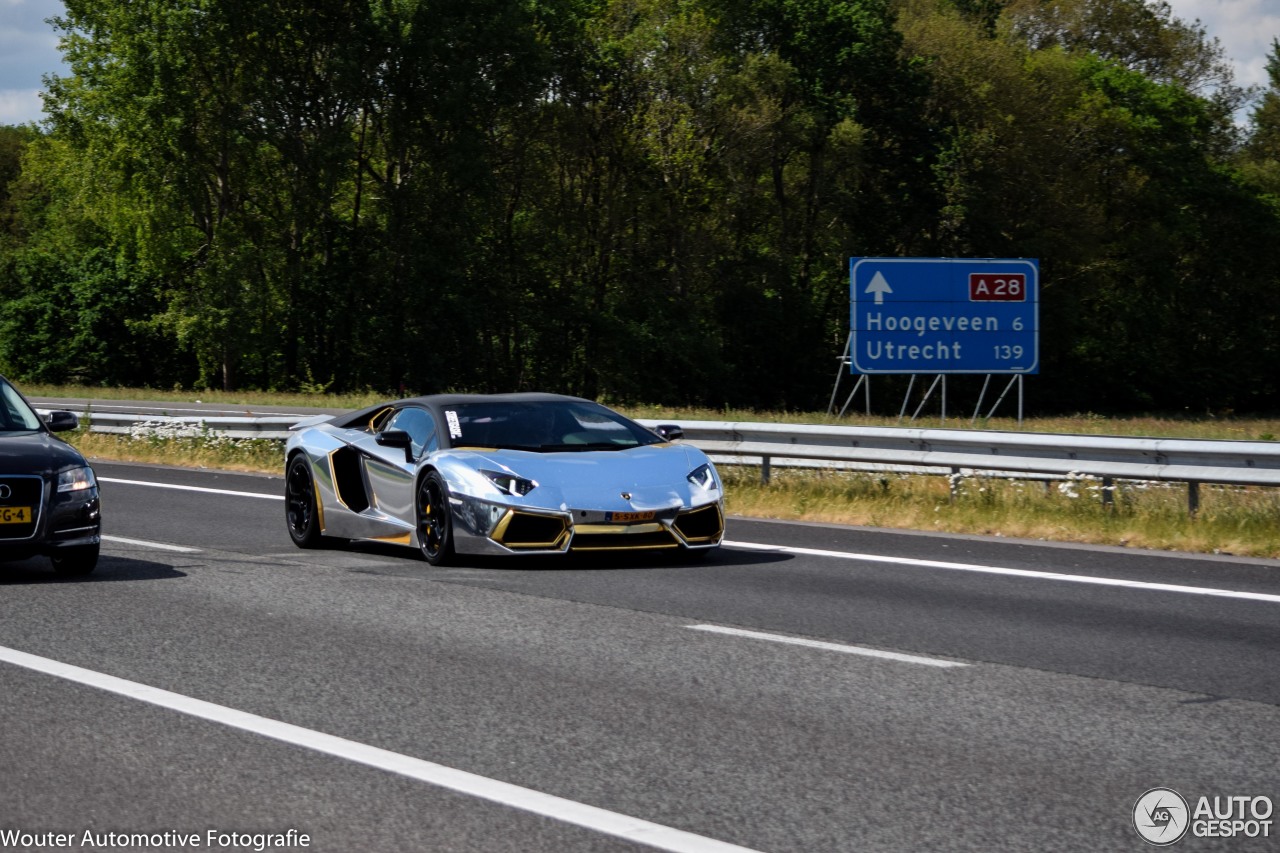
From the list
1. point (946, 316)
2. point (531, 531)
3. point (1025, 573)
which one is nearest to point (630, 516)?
point (531, 531)

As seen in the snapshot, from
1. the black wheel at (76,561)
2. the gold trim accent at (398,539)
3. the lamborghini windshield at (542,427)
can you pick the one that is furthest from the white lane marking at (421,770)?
the lamborghini windshield at (542,427)

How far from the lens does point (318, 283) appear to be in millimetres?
55750

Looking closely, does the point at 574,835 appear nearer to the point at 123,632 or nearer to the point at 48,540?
the point at 123,632

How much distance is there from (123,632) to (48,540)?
235 centimetres

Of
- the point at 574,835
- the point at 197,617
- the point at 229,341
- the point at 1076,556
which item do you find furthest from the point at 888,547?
the point at 229,341

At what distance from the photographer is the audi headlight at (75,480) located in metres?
11.0

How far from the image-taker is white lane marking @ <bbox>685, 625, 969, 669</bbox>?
7.93 meters

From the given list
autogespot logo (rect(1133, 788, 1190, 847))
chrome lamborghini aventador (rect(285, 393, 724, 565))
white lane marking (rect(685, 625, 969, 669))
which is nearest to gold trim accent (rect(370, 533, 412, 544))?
chrome lamborghini aventador (rect(285, 393, 724, 565))

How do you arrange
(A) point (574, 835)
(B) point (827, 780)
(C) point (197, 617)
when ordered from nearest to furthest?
(A) point (574, 835)
(B) point (827, 780)
(C) point (197, 617)

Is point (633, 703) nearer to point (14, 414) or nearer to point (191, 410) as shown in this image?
point (14, 414)

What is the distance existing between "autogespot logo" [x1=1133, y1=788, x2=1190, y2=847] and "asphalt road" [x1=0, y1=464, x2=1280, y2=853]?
0.09 metres

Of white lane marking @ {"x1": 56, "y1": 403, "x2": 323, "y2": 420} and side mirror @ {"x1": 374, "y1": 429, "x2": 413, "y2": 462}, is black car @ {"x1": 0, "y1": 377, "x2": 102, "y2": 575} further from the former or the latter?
white lane marking @ {"x1": 56, "y1": 403, "x2": 323, "y2": 420}

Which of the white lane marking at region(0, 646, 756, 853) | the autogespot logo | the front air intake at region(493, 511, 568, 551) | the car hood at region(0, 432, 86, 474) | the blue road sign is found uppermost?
the blue road sign

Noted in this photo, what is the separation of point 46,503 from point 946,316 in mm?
18567
